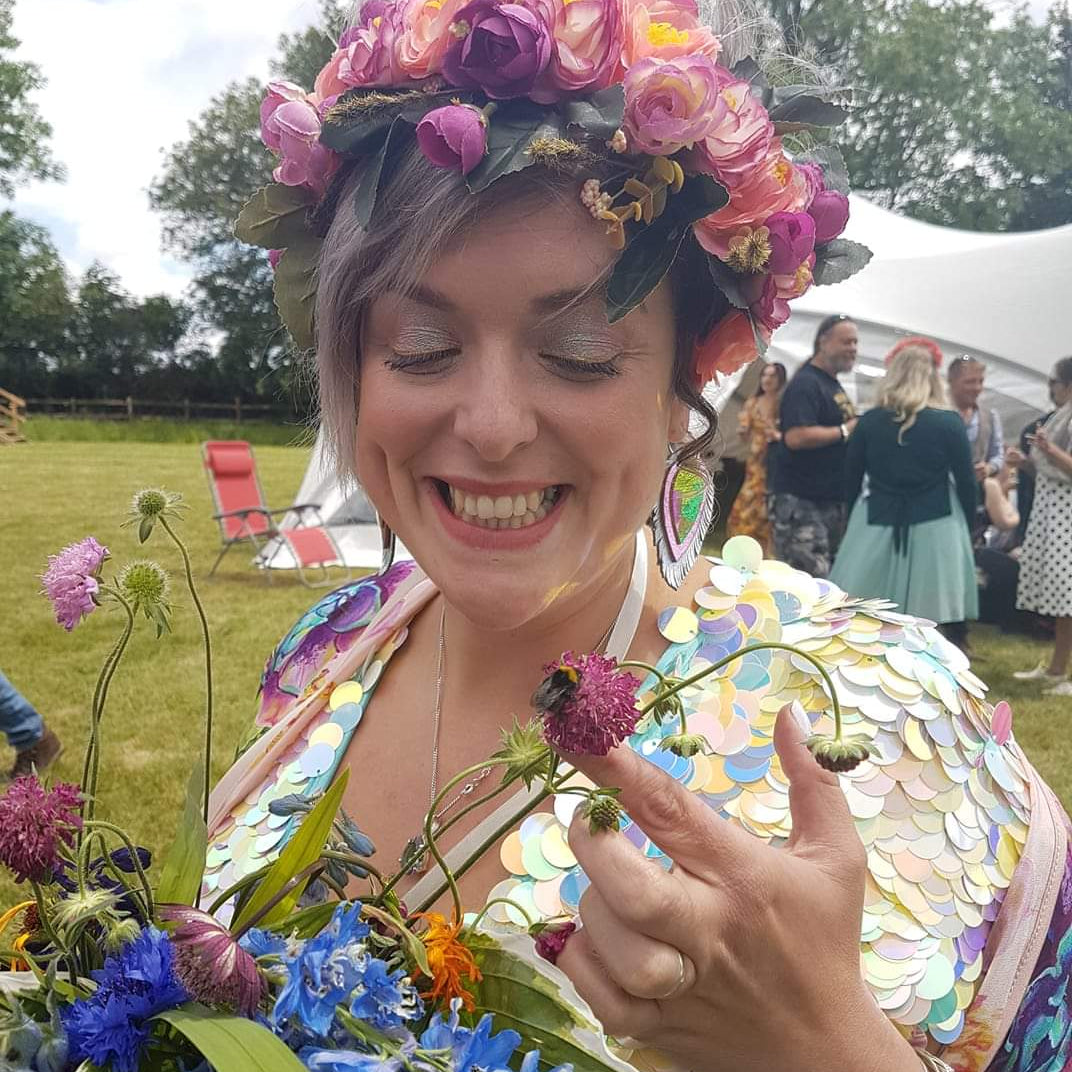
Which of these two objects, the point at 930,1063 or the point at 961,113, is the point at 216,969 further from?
the point at 961,113

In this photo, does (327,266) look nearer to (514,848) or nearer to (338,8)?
(338,8)

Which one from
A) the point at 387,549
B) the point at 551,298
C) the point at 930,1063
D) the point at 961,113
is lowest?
the point at 930,1063

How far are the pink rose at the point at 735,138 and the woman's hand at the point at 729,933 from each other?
595mm

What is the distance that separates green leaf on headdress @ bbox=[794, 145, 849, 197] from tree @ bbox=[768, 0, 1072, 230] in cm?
3157

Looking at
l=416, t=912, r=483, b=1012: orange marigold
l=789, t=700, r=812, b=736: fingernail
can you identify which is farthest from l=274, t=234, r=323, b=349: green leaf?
l=416, t=912, r=483, b=1012: orange marigold

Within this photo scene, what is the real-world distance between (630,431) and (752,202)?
0.93ft

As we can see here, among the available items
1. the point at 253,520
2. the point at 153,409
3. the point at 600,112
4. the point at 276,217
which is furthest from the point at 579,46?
the point at 153,409

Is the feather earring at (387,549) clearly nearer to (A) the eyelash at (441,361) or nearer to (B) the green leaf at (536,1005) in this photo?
(A) the eyelash at (441,361)

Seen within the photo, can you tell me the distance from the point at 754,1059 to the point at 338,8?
130cm

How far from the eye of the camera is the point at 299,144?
45.9 inches

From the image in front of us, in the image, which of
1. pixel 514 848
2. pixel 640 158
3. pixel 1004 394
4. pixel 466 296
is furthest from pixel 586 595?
pixel 1004 394

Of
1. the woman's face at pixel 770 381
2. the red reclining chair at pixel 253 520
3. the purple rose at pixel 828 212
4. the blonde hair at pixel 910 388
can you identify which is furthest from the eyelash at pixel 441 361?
the red reclining chair at pixel 253 520

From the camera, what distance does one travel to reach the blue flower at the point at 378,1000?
558 mm

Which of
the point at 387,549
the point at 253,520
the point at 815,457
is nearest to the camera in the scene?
the point at 387,549
